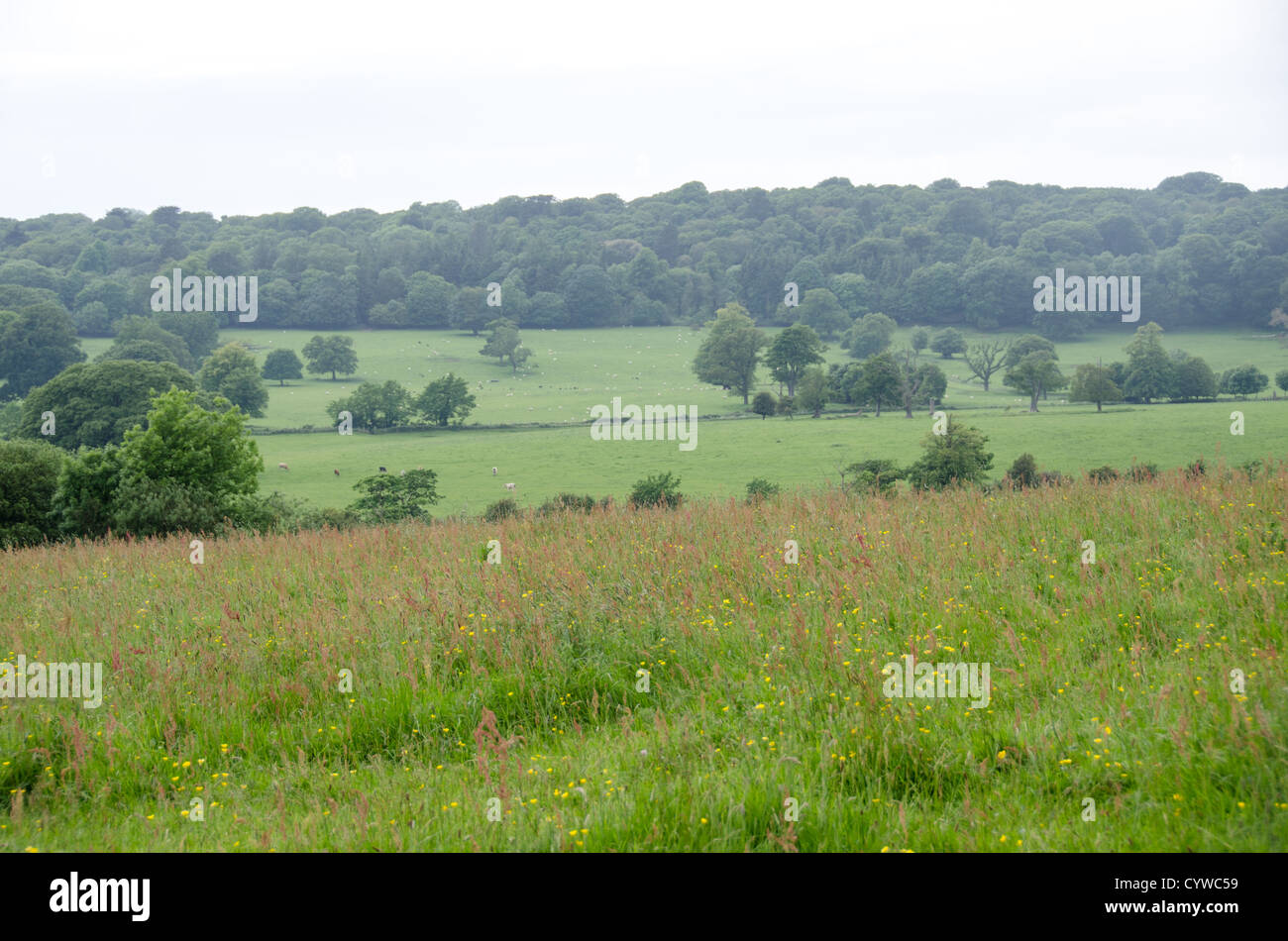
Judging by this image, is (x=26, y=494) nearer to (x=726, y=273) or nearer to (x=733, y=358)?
(x=733, y=358)

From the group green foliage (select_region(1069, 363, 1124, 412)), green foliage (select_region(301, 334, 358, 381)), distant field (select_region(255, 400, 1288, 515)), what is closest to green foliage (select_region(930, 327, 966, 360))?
green foliage (select_region(1069, 363, 1124, 412))

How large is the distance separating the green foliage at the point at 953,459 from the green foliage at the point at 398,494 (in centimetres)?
3155

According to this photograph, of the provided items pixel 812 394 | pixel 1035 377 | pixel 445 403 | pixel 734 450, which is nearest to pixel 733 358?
pixel 812 394

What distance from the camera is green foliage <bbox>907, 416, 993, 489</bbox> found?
54.5 m

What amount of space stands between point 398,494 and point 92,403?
27.1 metres

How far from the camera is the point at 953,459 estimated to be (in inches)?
2215

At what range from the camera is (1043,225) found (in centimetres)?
18775

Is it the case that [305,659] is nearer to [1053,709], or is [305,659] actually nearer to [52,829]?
[52,829]

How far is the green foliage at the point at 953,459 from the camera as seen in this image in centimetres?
5446

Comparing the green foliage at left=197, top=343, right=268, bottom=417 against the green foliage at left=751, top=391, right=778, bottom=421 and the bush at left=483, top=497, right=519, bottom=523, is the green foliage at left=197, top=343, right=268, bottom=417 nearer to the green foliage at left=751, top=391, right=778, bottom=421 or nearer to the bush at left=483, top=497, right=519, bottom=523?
the green foliage at left=751, top=391, right=778, bottom=421

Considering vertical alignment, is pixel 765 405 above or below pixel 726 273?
below

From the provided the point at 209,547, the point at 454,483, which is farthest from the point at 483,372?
the point at 209,547

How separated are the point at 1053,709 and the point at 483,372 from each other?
135934 mm

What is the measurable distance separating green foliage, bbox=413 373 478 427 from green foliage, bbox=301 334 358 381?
103 ft
